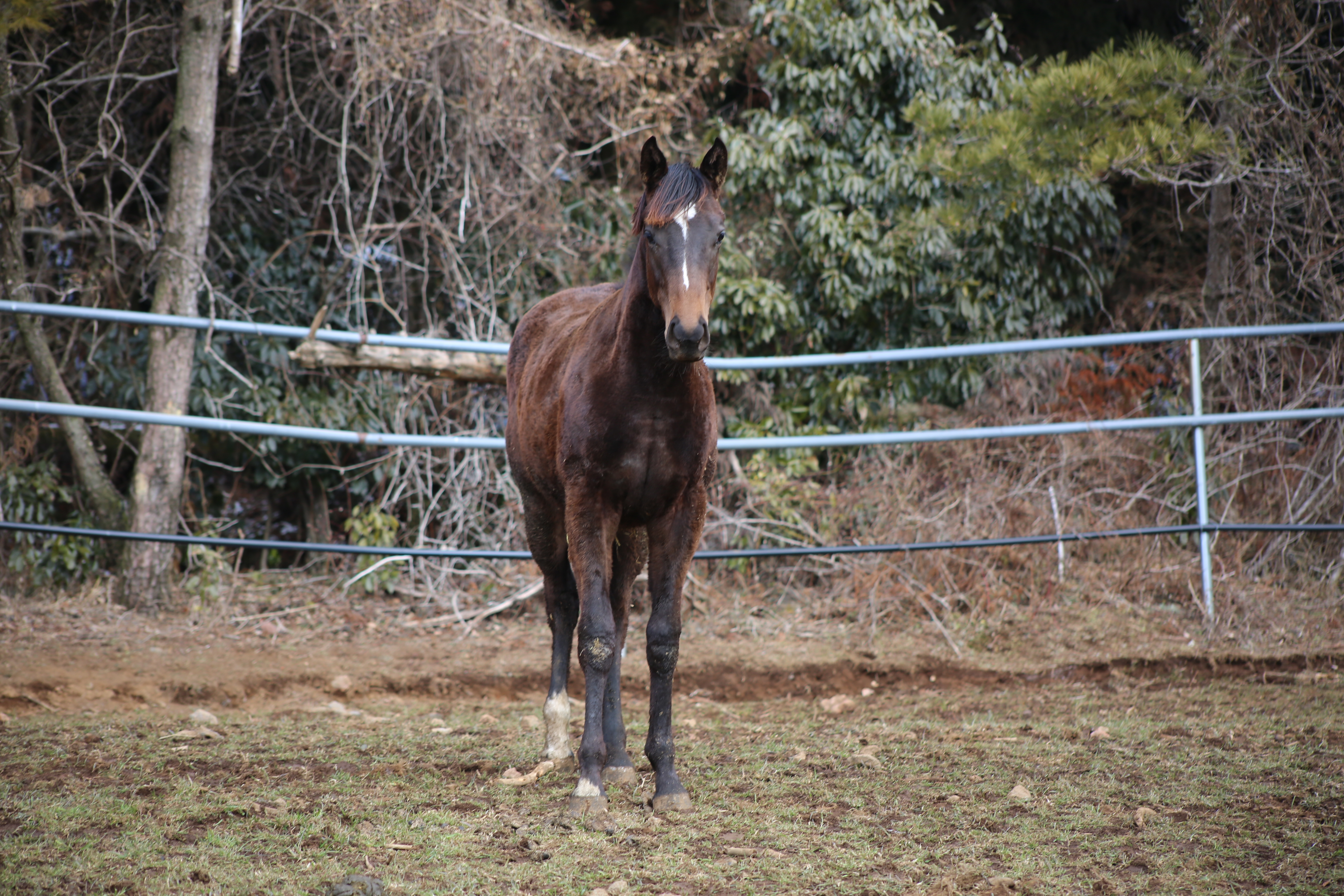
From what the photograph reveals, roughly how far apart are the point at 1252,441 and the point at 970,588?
75.0 inches

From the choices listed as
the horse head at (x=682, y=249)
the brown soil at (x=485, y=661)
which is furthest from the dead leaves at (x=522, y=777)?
the horse head at (x=682, y=249)

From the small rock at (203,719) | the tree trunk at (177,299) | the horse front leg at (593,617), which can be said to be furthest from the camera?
the tree trunk at (177,299)

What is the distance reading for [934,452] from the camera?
649cm

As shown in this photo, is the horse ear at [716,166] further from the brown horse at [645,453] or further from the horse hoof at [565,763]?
the horse hoof at [565,763]

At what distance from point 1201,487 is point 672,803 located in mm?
3552

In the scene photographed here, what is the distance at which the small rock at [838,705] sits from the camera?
4.41 metres

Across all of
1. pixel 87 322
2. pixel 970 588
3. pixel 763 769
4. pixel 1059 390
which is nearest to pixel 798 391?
pixel 1059 390

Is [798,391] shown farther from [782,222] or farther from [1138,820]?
[1138,820]

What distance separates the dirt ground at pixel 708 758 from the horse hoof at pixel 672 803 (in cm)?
5

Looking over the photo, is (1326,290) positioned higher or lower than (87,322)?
higher

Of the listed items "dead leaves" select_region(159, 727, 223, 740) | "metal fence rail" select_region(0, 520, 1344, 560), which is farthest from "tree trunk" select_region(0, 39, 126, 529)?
"dead leaves" select_region(159, 727, 223, 740)

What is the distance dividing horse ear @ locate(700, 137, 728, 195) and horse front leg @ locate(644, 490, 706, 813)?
1.01 metres

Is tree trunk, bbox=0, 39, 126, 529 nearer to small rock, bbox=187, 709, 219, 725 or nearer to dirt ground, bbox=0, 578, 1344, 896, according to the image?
dirt ground, bbox=0, 578, 1344, 896

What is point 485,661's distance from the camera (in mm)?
5219
